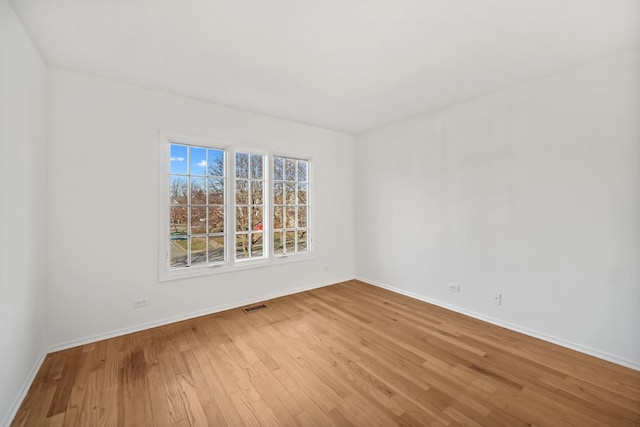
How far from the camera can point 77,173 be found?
2.56m

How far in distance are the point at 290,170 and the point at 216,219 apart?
1439 millimetres

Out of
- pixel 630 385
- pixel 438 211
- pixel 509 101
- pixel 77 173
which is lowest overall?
pixel 630 385

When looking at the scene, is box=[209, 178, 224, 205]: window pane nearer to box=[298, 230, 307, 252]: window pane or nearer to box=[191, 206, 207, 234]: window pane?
box=[191, 206, 207, 234]: window pane

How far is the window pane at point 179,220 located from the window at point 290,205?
125 centimetres

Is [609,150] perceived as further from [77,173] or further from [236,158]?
[77,173]

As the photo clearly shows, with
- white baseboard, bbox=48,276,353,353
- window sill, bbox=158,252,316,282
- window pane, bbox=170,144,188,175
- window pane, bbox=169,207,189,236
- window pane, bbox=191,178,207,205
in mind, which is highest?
window pane, bbox=170,144,188,175

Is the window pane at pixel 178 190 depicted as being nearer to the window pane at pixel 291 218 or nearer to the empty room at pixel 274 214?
the empty room at pixel 274 214

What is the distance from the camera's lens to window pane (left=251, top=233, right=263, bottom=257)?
12.5 ft

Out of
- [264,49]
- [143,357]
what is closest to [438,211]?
[264,49]

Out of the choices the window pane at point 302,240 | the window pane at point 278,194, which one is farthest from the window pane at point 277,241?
the window pane at point 278,194

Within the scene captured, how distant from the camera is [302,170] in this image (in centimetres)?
443

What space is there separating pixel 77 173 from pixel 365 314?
3475 mm

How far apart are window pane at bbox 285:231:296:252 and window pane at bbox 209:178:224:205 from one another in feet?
3.87

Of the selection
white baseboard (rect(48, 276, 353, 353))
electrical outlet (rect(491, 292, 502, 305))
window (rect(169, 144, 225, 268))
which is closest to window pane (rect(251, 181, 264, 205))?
window (rect(169, 144, 225, 268))
